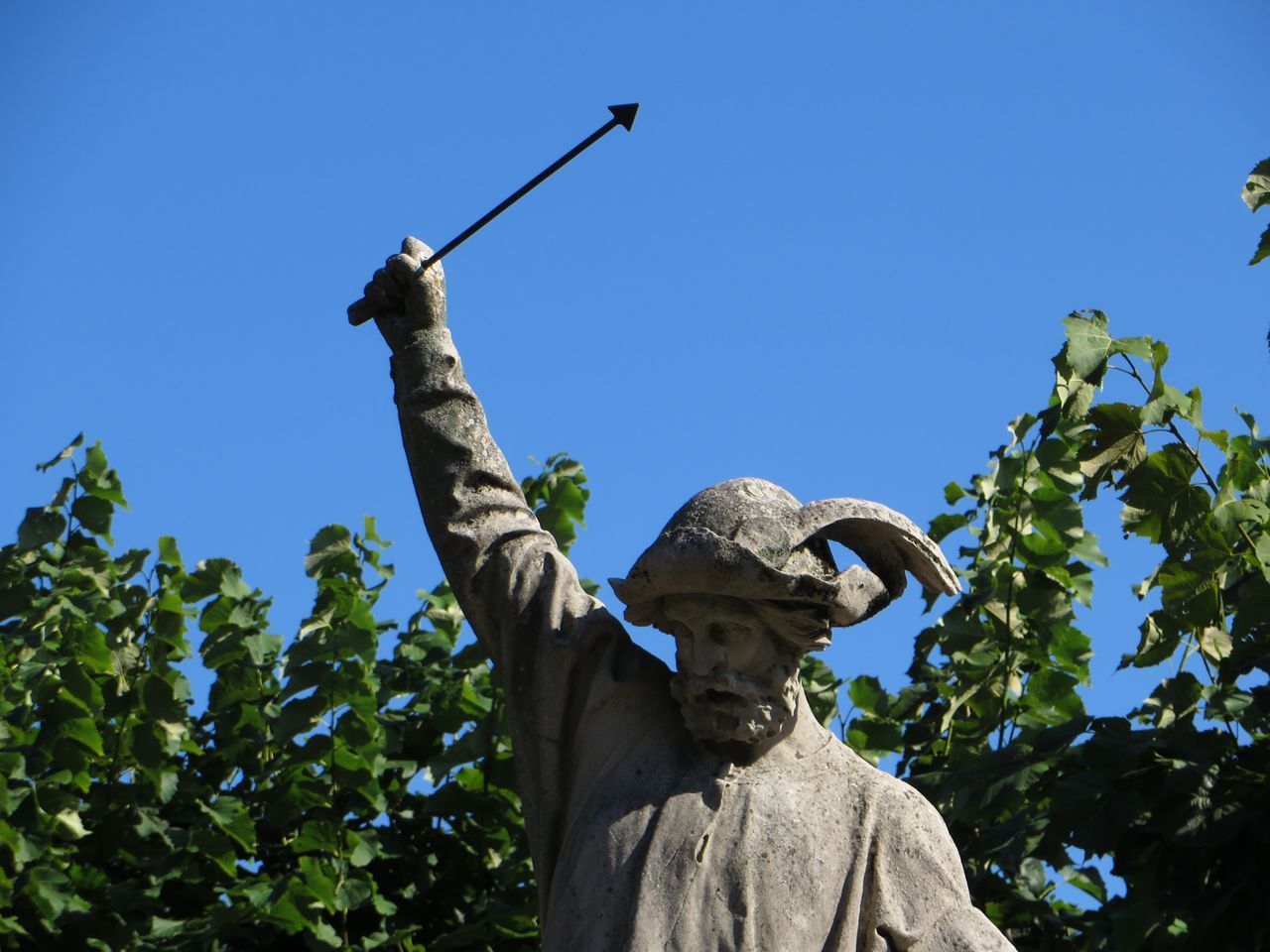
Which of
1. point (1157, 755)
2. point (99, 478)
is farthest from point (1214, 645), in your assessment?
point (99, 478)

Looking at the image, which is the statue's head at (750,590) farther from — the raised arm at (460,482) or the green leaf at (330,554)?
the green leaf at (330,554)

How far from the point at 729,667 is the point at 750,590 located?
8.3 inches

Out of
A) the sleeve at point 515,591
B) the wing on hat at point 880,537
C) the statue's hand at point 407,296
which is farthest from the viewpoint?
the statue's hand at point 407,296

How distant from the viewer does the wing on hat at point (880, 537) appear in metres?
7.00

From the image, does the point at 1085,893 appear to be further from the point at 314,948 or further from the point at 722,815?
the point at 722,815

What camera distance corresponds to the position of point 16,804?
11281 millimetres

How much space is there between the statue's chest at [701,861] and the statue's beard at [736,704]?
11 centimetres

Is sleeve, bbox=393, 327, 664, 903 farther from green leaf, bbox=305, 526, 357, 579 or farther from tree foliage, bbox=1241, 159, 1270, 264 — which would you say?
green leaf, bbox=305, 526, 357, 579

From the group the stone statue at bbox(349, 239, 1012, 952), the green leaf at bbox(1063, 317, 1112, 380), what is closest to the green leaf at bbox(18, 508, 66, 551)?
the green leaf at bbox(1063, 317, 1112, 380)

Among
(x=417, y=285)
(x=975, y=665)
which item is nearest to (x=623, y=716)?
(x=417, y=285)

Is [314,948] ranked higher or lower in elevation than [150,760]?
lower

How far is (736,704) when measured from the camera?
275 inches

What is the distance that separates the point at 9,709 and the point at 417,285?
14.9 feet

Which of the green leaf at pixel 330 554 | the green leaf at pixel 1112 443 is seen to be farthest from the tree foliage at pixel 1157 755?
the green leaf at pixel 330 554
